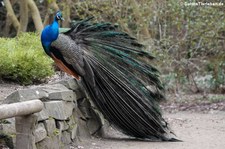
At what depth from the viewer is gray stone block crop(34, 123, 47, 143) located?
18.4 ft

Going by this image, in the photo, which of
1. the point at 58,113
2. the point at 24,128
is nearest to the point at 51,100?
the point at 58,113

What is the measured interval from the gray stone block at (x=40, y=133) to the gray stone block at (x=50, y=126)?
0.25 feet

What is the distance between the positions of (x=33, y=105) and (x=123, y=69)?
2.90 metres

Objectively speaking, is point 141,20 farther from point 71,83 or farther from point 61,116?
point 61,116

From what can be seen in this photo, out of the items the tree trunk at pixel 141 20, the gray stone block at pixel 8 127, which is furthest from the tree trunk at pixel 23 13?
the gray stone block at pixel 8 127

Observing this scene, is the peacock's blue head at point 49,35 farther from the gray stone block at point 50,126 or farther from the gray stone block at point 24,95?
the gray stone block at point 50,126

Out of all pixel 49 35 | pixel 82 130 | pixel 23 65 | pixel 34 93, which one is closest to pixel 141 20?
pixel 23 65

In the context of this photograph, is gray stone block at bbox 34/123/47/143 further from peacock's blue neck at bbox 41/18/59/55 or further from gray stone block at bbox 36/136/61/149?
peacock's blue neck at bbox 41/18/59/55

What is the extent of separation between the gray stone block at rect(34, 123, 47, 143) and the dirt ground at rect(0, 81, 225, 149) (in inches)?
42.3

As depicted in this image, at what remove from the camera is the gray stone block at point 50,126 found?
5.97 metres

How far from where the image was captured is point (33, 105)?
5.00 metres

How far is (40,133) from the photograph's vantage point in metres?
5.70

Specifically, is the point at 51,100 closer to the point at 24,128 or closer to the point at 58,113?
→ the point at 58,113

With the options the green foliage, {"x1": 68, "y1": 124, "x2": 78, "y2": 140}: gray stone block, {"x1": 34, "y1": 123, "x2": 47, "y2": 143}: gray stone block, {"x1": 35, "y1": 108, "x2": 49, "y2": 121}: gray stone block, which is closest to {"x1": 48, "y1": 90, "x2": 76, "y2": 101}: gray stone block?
{"x1": 68, "y1": 124, "x2": 78, "y2": 140}: gray stone block
